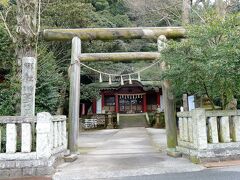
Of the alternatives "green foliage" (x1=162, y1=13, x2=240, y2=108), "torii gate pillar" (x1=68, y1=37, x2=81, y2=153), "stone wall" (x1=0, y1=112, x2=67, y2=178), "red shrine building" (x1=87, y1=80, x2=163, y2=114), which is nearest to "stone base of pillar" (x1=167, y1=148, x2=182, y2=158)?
"green foliage" (x1=162, y1=13, x2=240, y2=108)

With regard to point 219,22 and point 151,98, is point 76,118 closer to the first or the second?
point 219,22

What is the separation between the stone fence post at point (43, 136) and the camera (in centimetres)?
630

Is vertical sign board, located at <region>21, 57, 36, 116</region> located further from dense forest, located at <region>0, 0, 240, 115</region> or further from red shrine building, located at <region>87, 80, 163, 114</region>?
red shrine building, located at <region>87, 80, 163, 114</region>

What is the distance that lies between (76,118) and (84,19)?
489 inches

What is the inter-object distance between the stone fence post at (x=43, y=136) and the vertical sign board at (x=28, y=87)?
3.13 ft

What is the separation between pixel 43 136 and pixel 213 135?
3977 mm

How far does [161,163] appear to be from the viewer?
7.31 meters

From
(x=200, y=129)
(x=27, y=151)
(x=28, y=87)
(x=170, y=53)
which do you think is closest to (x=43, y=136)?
(x=27, y=151)

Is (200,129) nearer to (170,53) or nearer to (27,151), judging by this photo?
(170,53)

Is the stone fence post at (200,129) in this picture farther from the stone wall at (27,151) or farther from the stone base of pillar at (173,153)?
the stone wall at (27,151)

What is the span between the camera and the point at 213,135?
6.93 metres

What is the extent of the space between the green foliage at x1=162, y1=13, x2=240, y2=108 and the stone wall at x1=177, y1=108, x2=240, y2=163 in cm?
70

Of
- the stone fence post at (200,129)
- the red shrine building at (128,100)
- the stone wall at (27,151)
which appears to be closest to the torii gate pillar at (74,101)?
the stone wall at (27,151)

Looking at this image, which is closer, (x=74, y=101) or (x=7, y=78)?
(x=74, y=101)
